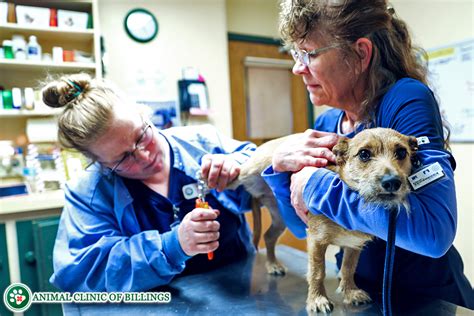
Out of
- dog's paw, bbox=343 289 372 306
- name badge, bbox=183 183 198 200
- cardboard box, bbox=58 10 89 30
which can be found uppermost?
cardboard box, bbox=58 10 89 30

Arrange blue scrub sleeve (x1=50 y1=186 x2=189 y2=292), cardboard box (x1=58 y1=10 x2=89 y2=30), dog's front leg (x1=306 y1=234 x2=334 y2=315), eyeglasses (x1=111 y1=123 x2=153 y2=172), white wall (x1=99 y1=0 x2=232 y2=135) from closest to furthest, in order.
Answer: dog's front leg (x1=306 y1=234 x2=334 y2=315) < blue scrub sleeve (x1=50 y1=186 x2=189 y2=292) < eyeglasses (x1=111 y1=123 x2=153 y2=172) < cardboard box (x1=58 y1=10 x2=89 y2=30) < white wall (x1=99 y1=0 x2=232 y2=135)

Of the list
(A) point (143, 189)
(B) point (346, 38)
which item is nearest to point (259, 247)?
(A) point (143, 189)

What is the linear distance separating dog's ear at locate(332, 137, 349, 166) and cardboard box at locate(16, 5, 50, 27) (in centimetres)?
191

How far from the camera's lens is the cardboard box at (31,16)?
1877 mm

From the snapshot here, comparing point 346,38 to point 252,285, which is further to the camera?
point 252,285

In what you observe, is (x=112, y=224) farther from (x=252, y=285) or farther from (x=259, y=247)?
(x=259, y=247)

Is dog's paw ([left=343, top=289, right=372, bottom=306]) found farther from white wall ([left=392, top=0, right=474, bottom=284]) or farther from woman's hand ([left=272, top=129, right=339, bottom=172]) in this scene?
white wall ([left=392, top=0, right=474, bottom=284])

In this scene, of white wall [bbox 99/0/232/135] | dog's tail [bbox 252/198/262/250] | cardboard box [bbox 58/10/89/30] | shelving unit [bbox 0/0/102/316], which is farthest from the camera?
white wall [bbox 99/0/232/135]

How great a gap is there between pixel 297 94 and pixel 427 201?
2.87 m

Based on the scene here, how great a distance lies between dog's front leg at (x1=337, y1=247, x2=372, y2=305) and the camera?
75 centimetres

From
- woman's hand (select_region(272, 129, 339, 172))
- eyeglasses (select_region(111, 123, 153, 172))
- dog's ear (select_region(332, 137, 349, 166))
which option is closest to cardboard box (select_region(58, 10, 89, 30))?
eyeglasses (select_region(111, 123, 153, 172))

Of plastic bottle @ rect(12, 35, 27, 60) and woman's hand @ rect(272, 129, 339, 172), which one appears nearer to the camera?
woman's hand @ rect(272, 129, 339, 172)

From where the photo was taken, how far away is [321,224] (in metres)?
0.71

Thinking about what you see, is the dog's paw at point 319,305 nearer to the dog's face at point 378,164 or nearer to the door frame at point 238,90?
the dog's face at point 378,164
